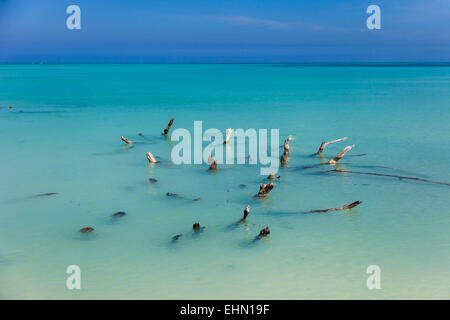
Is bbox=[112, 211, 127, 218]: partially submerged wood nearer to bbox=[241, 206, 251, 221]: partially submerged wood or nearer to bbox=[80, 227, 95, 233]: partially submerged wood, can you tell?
bbox=[80, 227, 95, 233]: partially submerged wood

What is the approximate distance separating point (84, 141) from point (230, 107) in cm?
739

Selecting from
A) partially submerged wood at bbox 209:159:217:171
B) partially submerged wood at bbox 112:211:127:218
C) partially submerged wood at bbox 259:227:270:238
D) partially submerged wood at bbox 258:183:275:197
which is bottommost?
partially submerged wood at bbox 259:227:270:238

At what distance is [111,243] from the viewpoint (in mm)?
4020

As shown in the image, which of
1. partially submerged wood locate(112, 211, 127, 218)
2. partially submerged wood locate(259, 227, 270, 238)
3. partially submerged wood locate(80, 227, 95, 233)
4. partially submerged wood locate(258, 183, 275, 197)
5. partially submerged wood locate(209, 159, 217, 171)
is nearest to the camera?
partially submerged wood locate(259, 227, 270, 238)

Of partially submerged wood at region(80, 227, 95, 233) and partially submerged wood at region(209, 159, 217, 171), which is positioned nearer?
partially submerged wood at region(80, 227, 95, 233)

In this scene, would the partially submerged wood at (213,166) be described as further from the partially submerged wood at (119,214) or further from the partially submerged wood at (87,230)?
the partially submerged wood at (87,230)

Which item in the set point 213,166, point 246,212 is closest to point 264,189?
point 246,212

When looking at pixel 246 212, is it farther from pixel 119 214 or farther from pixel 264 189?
pixel 119 214

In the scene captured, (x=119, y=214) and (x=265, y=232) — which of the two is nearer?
(x=265, y=232)

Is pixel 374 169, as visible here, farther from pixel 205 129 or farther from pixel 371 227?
pixel 205 129

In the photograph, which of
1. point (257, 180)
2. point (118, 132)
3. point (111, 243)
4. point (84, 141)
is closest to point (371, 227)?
point (257, 180)

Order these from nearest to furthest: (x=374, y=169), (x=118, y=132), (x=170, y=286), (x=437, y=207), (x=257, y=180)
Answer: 1. (x=170, y=286)
2. (x=437, y=207)
3. (x=257, y=180)
4. (x=374, y=169)
5. (x=118, y=132)

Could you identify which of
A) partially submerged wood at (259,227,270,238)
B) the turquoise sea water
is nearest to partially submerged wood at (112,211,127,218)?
the turquoise sea water

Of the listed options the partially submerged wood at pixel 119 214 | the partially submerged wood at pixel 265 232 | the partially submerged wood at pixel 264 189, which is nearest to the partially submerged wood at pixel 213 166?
the partially submerged wood at pixel 264 189
